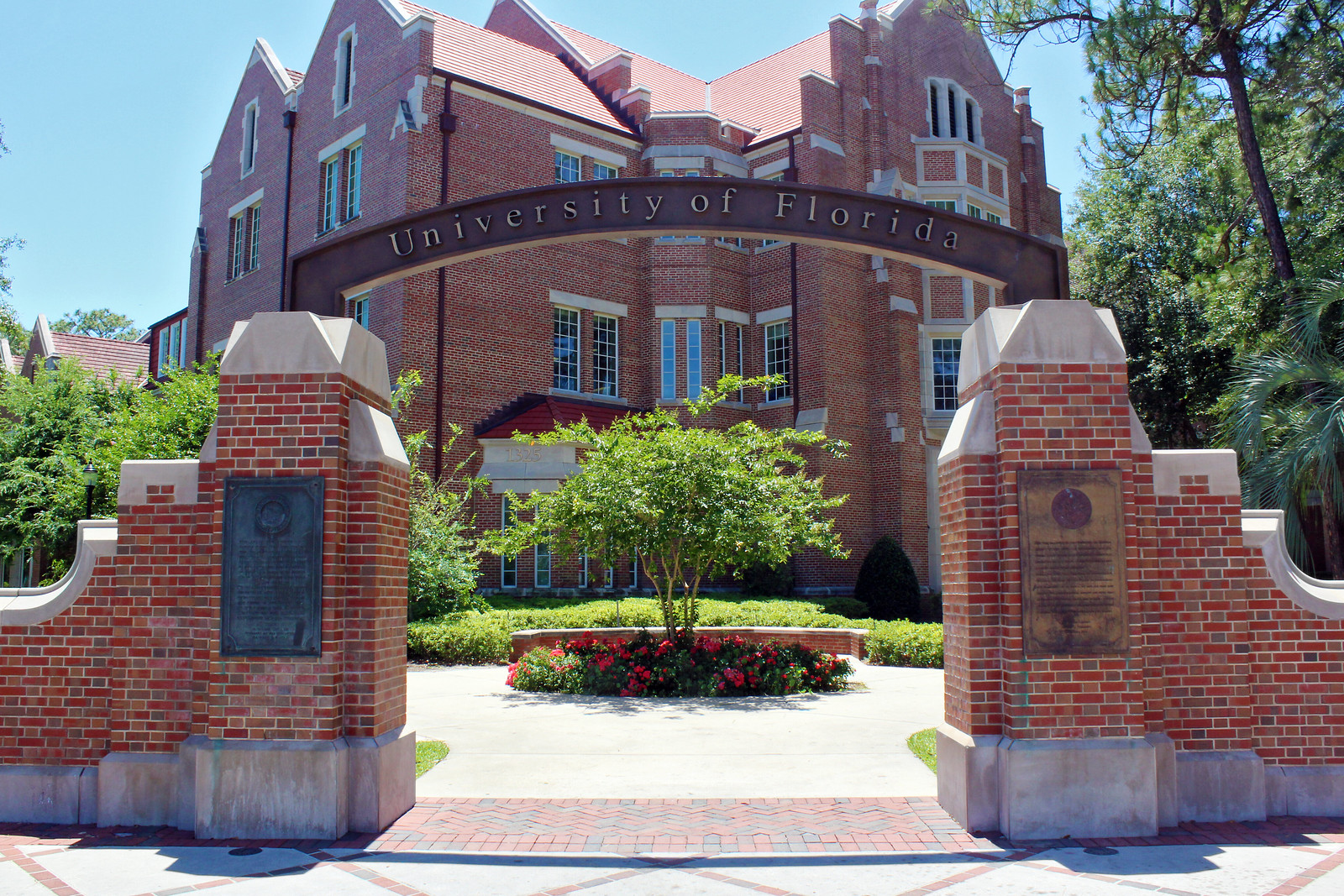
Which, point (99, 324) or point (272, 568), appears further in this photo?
point (99, 324)

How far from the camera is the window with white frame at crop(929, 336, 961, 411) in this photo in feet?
82.1

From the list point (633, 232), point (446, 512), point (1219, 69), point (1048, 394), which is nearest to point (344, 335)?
point (633, 232)

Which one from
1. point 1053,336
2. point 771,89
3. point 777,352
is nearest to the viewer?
point 1053,336

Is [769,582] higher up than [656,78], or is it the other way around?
[656,78]

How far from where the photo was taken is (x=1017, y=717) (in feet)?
18.4

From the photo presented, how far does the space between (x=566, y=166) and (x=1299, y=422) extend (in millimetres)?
16618

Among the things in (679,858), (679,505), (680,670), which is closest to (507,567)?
(680,670)

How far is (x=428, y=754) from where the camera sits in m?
7.88

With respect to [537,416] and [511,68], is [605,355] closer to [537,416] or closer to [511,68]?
[537,416]

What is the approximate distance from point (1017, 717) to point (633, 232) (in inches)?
163

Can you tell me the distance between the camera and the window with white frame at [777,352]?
2434 centimetres

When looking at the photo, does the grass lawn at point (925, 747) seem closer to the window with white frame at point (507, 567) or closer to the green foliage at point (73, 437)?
the green foliage at point (73, 437)

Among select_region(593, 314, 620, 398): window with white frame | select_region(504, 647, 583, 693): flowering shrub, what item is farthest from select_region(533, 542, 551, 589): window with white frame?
select_region(504, 647, 583, 693): flowering shrub

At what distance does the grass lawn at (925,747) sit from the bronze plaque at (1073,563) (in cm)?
210
